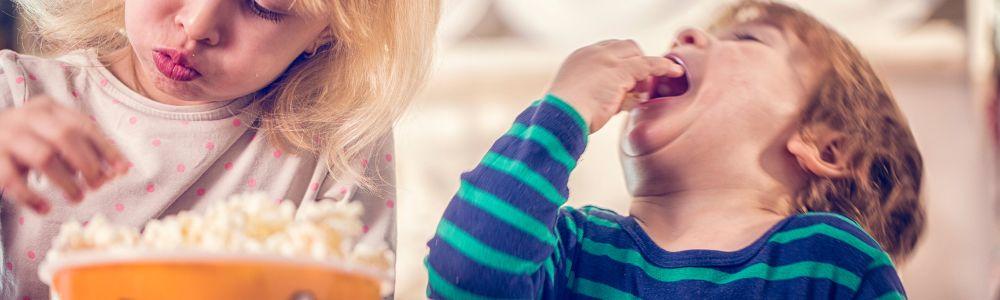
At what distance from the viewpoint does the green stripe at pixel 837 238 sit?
0.91 metres

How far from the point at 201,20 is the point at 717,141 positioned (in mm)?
493

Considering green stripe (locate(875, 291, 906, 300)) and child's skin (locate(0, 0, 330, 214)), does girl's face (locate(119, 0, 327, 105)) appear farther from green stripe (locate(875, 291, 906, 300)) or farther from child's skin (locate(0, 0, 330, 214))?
green stripe (locate(875, 291, 906, 300))

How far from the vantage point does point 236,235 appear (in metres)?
0.61


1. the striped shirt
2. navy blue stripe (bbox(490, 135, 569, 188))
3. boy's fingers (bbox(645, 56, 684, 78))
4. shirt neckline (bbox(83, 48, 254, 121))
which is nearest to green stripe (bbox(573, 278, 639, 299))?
the striped shirt

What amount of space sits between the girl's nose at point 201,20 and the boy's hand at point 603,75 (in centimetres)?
32

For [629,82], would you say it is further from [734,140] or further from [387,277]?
[387,277]

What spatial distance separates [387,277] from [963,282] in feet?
4.66

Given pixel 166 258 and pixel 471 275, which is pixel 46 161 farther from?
pixel 471 275

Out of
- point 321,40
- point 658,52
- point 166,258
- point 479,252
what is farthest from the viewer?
point 658,52

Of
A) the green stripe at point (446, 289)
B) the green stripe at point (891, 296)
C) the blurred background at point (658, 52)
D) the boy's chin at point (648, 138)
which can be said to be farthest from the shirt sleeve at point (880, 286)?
the blurred background at point (658, 52)

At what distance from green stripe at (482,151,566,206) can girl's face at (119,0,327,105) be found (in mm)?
284

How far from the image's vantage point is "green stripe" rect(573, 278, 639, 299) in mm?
935

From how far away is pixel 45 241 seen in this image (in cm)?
105

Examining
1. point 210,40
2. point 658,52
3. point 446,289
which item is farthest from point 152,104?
point 658,52
